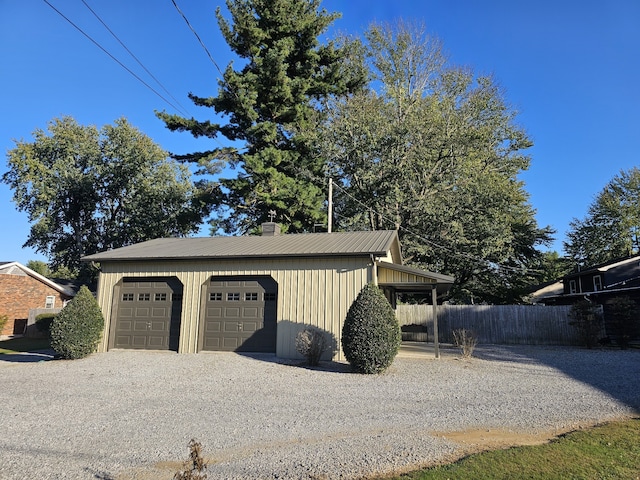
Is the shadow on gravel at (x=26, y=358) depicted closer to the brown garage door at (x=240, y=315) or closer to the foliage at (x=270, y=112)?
the brown garage door at (x=240, y=315)

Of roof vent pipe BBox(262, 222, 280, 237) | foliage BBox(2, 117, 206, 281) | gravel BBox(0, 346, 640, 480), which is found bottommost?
gravel BBox(0, 346, 640, 480)

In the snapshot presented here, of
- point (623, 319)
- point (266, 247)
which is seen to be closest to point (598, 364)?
point (623, 319)

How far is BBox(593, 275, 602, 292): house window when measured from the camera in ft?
77.0

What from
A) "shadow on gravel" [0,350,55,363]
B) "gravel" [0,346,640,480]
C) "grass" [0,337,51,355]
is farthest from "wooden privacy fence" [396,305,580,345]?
"grass" [0,337,51,355]

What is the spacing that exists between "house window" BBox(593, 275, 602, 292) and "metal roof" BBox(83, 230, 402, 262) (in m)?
14.6

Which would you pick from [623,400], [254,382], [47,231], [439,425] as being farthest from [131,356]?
[47,231]

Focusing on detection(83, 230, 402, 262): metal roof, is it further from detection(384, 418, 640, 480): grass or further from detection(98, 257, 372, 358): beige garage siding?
detection(384, 418, 640, 480): grass

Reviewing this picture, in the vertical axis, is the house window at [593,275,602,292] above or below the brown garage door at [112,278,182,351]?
above

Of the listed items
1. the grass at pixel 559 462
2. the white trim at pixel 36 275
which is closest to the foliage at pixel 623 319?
the grass at pixel 559 462

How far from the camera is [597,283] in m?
23.8

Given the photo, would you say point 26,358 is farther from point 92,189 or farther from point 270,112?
point 92,189

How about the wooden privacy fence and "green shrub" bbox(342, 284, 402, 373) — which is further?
the wooden privacy fence

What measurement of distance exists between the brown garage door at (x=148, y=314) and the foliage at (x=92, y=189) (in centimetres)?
1742

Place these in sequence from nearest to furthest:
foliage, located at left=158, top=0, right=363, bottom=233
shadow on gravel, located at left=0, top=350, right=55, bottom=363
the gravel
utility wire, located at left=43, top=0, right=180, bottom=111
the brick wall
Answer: the gravel → utility wire, located at left=43, top=0, right=180, bottom=111 → shadow on gravel, located at left=0, top=350, right=55, bottom=363 → foliage, located at left=158, top=0, right=363, bottom=233 → the brick wall
